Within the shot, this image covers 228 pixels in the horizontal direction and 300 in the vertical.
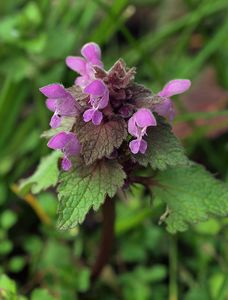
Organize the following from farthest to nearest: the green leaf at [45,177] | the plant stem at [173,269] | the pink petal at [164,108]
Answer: the plant stem at [173,269]
the green leaf at [45,177]
the pink petal at [164,108]

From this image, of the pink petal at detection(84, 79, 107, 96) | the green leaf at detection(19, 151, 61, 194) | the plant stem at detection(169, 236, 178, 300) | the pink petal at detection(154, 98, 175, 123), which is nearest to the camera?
the pink petal at detection(84, 79, 107, 96)

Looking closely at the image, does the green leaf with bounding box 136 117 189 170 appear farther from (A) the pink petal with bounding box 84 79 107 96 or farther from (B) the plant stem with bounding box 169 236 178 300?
(B) the plant stem with bounding box 169 236 178 300

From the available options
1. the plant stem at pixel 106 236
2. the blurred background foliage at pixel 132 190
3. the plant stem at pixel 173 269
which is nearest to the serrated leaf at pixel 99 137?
the plant stem at pixel 106 236

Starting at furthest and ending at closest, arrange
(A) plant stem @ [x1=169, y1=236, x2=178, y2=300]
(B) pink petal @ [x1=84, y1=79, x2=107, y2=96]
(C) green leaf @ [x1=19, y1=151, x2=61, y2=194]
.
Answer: (A) plant stem @ [x1=169, y1=236, x2=178, y2=300] → (C) green leaf @ [x1=19, y1=151, x2=61, y2=194] → (B) pink petal @ [x1=84, y1=79, x2=107, y2=96]

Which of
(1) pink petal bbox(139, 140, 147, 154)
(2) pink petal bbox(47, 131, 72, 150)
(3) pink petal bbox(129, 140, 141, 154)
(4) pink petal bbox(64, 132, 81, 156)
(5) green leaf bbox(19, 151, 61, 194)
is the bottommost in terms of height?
(1) pink petal bbox(139, 140, 147, 154)

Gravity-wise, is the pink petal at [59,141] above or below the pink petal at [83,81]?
below

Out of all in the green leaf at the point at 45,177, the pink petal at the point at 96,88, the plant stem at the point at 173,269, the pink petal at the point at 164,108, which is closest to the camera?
the pink petal at the point at 96,88

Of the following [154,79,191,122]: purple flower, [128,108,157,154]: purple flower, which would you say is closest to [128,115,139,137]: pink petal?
[128,108,157,154]: purple flower

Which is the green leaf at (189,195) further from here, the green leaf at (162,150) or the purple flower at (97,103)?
the purple flower at (97,103)
